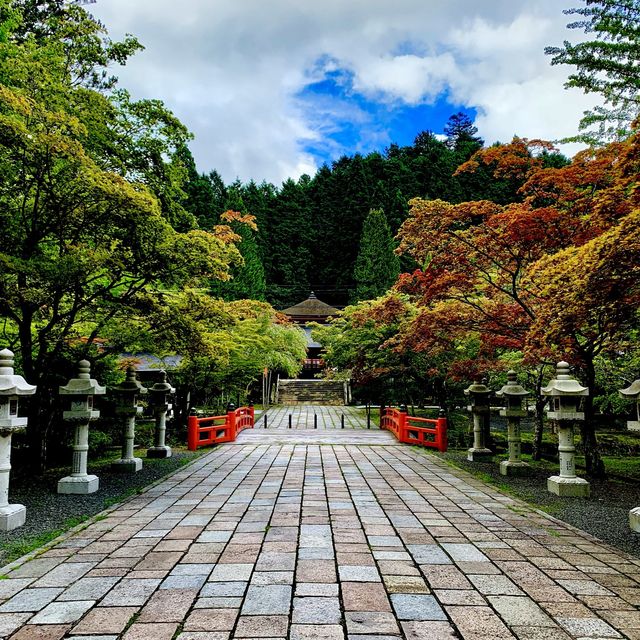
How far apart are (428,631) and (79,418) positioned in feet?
18.7

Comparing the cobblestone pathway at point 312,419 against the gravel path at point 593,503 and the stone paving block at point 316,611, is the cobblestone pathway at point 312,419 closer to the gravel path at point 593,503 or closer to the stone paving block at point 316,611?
the gravel path at point 593,503

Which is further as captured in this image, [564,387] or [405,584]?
[564,387]

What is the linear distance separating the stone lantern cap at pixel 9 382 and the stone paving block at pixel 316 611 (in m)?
3.68

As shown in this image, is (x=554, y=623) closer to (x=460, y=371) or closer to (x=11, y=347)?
(x=460, y=371)

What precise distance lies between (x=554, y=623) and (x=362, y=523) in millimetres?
2411

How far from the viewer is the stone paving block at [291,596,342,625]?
2.88m

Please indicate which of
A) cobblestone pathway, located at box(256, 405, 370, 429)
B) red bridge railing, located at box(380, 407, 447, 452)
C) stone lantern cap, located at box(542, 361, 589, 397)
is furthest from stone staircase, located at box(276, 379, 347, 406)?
stone lantern cap, located at box(542, 361, 589, 397)

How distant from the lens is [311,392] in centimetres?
2886

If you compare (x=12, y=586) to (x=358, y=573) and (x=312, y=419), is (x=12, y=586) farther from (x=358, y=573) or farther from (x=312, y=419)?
(x=312, y=419)

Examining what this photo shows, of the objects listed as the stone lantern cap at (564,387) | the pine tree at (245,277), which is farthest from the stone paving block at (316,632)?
the pine tree at (245,277)

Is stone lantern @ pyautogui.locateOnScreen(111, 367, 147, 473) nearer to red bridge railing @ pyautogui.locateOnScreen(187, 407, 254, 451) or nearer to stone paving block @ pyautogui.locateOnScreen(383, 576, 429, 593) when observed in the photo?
red bridge railing @ pyautogui.locateOnScreen(187, 407, 254, 451)

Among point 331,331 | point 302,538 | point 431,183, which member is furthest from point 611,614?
point 431,183

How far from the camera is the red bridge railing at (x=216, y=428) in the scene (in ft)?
37.3

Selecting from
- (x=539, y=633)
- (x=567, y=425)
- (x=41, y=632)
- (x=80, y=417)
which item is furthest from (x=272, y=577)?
(x=567, y=425)
